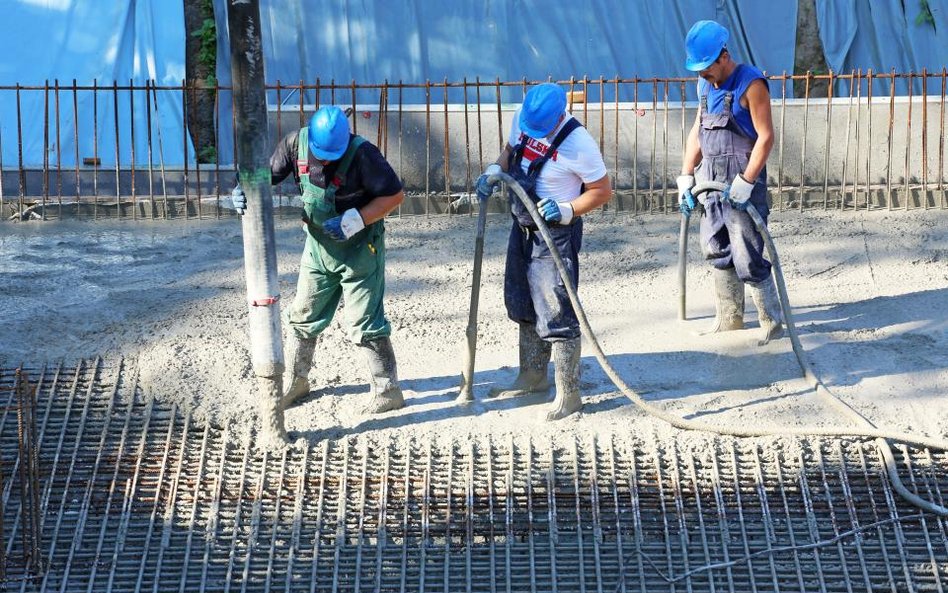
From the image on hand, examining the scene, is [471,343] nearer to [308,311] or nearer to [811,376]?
[308,311]

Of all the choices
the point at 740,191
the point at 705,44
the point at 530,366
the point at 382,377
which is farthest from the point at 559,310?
the point at 705,44

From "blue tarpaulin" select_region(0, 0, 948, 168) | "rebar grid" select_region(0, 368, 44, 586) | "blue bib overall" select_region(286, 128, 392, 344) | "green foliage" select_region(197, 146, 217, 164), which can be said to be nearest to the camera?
"rebar grid" select_region(0, 368, 44, 586)

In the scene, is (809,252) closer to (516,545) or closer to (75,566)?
(516,545)

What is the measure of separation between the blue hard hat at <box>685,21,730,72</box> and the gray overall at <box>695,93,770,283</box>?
0.26 m

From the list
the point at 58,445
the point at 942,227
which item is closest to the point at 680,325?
the point at 942,227

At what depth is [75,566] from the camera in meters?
5.43

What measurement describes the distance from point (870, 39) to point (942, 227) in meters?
4.57

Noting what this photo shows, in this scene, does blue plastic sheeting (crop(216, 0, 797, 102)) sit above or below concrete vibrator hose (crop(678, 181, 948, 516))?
above

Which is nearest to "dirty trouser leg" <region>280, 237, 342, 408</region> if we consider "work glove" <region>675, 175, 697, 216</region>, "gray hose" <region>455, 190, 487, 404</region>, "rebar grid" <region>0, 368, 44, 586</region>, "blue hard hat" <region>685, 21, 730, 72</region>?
"gray hose" <region>455, 190, 487, 404</region>

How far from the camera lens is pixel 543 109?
19.5 feet

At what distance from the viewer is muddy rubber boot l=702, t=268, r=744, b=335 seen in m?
7.34

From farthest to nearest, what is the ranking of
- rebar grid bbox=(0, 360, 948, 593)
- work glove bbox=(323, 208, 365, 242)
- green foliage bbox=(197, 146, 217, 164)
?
green foliage bbox=(197, 146, 217, 164)
work glove bbox=(323, 208, 365, 242)
rebar grid bbox=(0, 360, 948, 593)

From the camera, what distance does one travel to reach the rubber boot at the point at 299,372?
257 inches

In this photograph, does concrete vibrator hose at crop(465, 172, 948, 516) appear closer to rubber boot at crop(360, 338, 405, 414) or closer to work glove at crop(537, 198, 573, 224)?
work glove at crop(537, 198, 573, 224)
